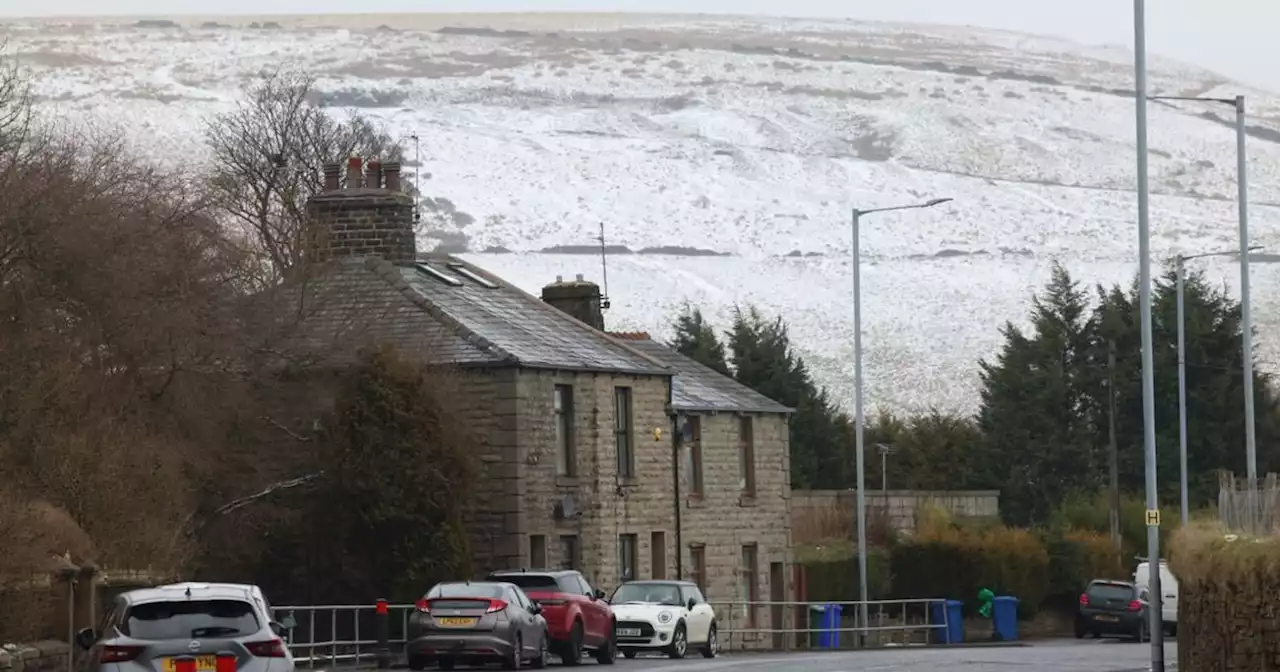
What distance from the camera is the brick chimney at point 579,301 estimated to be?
182ft

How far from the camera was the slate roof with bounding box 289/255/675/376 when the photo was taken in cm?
4559

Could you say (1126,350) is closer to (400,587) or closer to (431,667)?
(400,587)

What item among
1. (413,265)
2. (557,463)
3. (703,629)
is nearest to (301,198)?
(413,265)

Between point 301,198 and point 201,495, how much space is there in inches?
1211

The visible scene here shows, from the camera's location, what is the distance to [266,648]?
72.8ft

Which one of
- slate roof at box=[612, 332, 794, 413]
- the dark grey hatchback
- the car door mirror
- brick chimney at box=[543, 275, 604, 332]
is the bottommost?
the dark grey hatchback

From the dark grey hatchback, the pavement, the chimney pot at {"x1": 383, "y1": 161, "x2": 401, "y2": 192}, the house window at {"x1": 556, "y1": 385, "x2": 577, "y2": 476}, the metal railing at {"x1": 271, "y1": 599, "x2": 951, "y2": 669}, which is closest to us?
the dark grey hatchback

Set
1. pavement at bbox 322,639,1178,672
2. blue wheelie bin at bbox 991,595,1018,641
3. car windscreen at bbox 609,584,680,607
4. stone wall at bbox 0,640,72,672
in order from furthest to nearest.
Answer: blue wheelie bin at bbox 991,595,1018,641 < car windscreen at bbox 609,584,680,607 < pavement at bbox 322,639,1178,672 < stone wall at bbox 0,640,72,672

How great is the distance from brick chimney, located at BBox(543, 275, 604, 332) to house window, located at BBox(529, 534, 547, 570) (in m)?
10.1

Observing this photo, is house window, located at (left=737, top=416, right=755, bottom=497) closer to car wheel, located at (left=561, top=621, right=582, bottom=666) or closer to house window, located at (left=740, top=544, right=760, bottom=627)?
house window, located at (left=740, top=544, right=760, bottom=627)

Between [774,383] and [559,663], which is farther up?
[774,383]

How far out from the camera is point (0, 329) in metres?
32.8

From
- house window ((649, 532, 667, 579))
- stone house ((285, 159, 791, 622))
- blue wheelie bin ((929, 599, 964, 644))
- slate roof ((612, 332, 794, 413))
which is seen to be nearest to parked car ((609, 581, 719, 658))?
stone house ((285, 159, 791, 622))

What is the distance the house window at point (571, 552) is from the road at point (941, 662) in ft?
20.3
